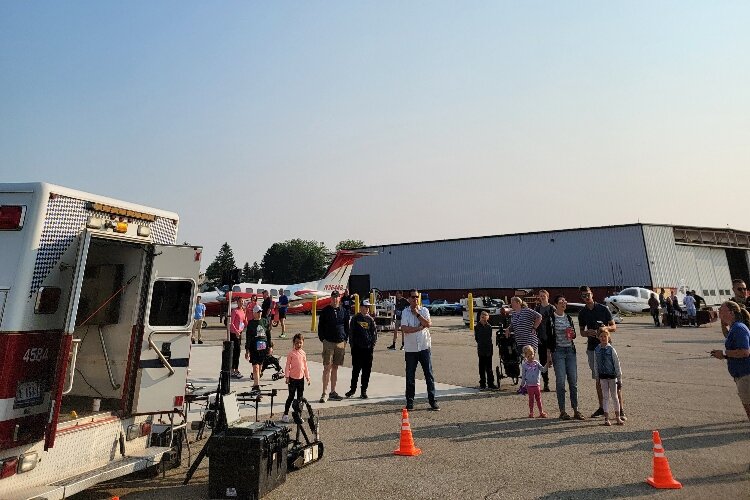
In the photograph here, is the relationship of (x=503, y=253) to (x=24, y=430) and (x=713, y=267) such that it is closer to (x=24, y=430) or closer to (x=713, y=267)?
(x=713, y=267)

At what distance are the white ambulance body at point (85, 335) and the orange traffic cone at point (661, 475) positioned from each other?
215 inches

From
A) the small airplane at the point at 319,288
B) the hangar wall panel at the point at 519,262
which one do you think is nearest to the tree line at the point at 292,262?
the hangar wall panel at the point at 519,262

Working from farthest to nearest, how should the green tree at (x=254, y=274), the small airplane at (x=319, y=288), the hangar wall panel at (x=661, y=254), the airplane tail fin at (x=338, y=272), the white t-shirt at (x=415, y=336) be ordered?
the green tree at (x=254, y=274) → the hangar wall panel at (x=661, y=254) → the airplane tail fin at (x=338, y=272) → the small airplane at (x=319, y=288) → the white t-shirt at (x=415, y=336)

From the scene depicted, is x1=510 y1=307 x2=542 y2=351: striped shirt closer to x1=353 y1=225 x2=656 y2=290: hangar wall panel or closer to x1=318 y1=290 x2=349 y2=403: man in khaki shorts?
x1=318 y1=290 x2=349 y2=403: man in khaki shorts

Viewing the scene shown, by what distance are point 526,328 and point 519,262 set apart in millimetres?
43198

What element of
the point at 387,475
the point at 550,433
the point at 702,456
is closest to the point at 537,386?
the point at 550,433

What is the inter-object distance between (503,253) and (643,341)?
3279 cm

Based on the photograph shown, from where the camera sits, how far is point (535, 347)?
9359 mm

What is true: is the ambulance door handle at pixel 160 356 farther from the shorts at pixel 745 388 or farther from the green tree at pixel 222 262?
the green tree at pixel 222 262

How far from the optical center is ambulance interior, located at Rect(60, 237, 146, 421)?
5887mm

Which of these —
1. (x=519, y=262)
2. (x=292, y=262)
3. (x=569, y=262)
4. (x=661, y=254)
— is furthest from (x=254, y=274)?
(x=661, y=254)

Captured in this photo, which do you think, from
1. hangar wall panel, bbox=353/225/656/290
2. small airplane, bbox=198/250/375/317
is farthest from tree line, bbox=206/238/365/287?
small airplane, bbox=198/250/375/317

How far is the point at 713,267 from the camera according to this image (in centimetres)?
5184

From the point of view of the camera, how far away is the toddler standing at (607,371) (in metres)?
7.24
